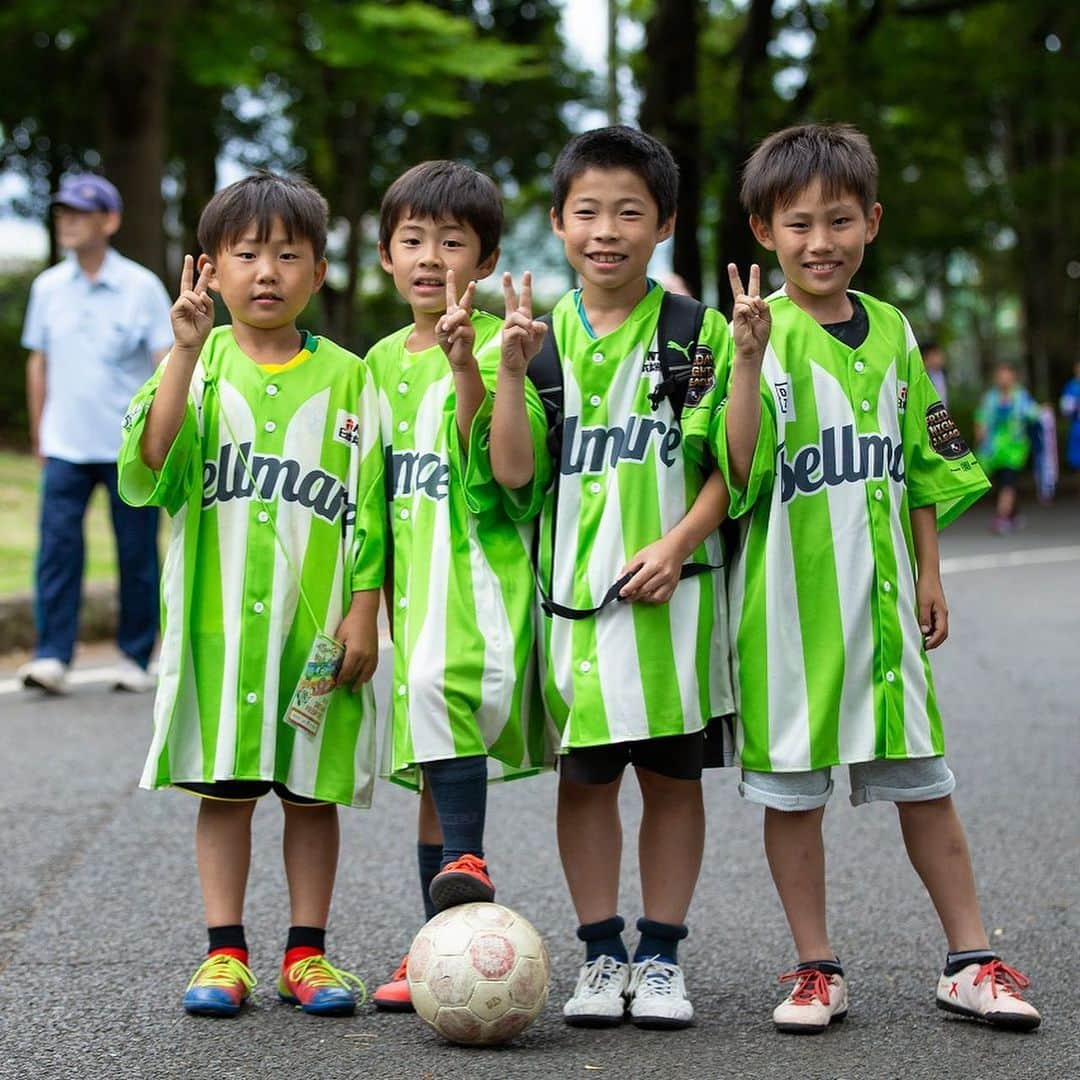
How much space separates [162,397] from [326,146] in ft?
97.3

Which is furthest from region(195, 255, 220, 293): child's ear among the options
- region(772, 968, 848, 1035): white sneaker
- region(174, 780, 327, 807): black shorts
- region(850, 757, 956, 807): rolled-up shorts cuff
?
region(772, 968, 848, 1035): white sneaker

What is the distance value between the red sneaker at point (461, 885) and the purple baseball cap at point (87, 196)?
5.21 meters

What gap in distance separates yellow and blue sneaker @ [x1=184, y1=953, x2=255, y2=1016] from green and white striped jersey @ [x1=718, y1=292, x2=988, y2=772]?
1.17m

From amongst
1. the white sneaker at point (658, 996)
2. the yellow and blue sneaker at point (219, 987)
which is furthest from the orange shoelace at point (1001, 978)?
the yellow and blue sneaker at point (219, 987)

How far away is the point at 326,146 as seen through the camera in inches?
1281

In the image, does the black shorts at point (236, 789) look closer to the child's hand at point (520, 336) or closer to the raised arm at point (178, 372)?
the raised arm at point (178, 372)

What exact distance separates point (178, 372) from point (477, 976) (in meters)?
1.36

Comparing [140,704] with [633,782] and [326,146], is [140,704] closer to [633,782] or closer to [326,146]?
[633,782]

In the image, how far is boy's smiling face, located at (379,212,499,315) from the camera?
155 inches

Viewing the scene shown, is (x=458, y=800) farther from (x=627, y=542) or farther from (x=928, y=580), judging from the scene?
(x=928, y=580)

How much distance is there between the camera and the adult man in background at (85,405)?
8188mm

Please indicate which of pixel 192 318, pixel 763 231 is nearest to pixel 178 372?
pixel 192 318

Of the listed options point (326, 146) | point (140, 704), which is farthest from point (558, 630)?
point (326, 146)

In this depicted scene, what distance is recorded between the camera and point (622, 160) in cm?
377
